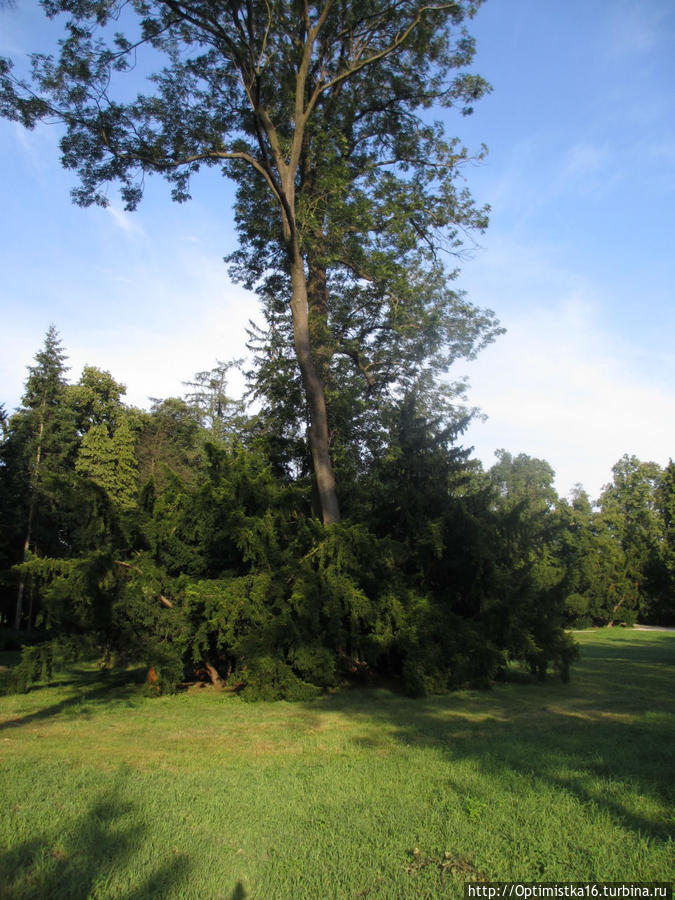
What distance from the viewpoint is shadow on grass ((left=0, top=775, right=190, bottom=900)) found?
2.73 metres

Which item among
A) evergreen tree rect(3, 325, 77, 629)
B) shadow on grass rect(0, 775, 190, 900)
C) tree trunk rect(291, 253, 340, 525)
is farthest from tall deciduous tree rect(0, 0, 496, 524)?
evergreen tree rect(3, 325, 77, 629)

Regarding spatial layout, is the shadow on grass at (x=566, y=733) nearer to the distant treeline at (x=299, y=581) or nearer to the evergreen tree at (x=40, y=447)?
the distant treeline at (x=299, y=581)

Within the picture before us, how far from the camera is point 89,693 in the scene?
921cm

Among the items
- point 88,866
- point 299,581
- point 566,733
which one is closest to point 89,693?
point 299,581

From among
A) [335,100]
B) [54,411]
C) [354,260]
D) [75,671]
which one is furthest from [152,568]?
[54,411]

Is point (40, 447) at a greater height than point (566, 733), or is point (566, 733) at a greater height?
point (40, 447)

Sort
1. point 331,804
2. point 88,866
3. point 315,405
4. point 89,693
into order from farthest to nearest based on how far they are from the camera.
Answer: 1. point 315,405
2. point 89,693
3. point 331,804
4. point 88,866

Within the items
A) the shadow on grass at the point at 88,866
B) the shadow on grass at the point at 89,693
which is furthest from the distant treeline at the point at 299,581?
the shadow on grass at the point at 88,866

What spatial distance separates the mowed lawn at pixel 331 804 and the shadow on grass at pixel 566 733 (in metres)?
0.03

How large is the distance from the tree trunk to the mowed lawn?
5.40 metres

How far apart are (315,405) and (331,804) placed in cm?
928

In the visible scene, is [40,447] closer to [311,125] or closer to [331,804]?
[311,125]

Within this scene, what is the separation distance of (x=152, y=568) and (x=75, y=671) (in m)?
5.66

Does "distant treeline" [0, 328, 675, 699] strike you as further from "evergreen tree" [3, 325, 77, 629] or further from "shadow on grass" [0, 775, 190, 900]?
"evergreen tree" [3, 325, 77, 629]
